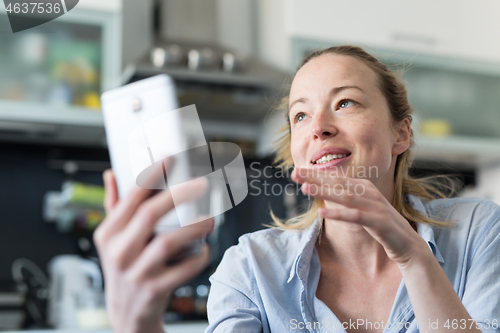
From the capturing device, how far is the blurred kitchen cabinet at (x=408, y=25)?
6.81 feet

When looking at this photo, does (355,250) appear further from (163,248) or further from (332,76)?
(163,248)

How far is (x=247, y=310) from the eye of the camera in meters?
0.78

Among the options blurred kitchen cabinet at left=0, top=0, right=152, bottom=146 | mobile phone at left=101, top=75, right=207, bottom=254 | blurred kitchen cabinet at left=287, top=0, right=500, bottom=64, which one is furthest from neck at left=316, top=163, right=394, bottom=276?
blurred kitchen cabinet at left=287, top=0, right=500, bottom=64

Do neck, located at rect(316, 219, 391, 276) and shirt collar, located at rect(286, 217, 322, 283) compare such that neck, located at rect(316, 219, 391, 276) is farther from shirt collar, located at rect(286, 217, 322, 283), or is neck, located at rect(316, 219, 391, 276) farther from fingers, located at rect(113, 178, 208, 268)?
fingers, located at rect(113, 178, 208, 268)

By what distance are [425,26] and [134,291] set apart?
229 cm

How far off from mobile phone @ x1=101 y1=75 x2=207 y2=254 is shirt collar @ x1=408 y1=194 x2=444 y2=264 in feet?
1.79

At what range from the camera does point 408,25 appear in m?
2.23

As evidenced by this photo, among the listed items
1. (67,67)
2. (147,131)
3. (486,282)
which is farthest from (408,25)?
(147,131)

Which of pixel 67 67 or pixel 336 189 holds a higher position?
pixel 336 189

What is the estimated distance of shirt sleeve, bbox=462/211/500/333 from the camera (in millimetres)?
674

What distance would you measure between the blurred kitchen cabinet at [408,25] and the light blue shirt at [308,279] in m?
1.40

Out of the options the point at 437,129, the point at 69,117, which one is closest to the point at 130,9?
the point at 69,117

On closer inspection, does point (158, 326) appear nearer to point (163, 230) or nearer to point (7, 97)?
point (163, 230)

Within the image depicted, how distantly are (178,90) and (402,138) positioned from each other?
47.2 inches
